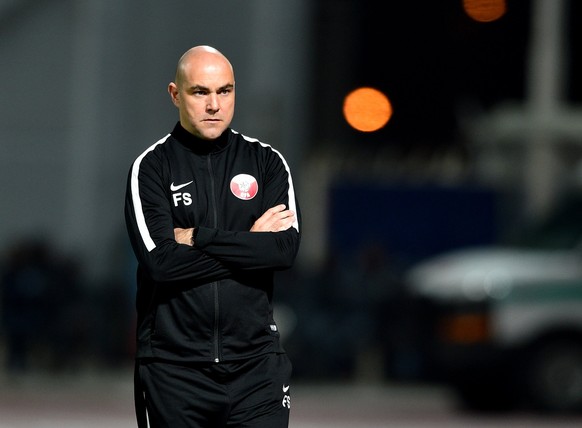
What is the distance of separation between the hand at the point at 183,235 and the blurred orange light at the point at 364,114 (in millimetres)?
17801

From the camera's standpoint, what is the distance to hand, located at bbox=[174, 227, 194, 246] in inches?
227

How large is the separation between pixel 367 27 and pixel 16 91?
4.94 metres

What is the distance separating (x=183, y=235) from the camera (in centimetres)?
580

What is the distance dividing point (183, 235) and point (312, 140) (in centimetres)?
1765

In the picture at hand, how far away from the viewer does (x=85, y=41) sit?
2322cm

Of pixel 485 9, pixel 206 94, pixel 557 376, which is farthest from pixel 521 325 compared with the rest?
pixel 206 94

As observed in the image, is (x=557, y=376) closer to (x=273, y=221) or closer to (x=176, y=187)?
(x=273, y=221)

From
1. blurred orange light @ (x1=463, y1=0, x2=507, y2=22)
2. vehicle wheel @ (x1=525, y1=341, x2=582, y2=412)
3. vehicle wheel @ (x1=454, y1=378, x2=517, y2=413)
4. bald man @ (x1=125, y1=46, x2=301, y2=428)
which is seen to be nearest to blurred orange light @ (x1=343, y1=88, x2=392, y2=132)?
blurred orange light @ (x1=463, y1=0, x2=507, y2=22)

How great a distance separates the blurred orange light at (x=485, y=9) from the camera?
23.0 metres

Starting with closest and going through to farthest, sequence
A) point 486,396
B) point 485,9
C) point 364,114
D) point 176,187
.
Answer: point 176,187 < point 486,396 < point 485,9 < point 364,114

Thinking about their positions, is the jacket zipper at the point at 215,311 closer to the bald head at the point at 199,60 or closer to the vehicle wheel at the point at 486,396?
the bald head at the point at 199,60

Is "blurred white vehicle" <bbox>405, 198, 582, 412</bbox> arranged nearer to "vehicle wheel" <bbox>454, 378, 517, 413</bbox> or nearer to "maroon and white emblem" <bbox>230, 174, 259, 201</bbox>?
"vehicle wheel" <bbox>454, 378, 517, 413</bbox>

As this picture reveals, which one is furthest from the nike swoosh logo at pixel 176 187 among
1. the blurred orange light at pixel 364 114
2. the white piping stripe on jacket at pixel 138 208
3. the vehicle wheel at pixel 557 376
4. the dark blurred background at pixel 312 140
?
the blurred orange light at pixel 364 114

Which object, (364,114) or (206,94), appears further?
(364,114)
